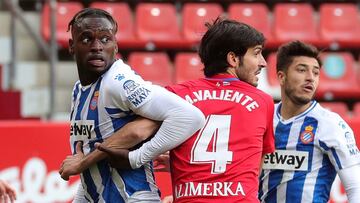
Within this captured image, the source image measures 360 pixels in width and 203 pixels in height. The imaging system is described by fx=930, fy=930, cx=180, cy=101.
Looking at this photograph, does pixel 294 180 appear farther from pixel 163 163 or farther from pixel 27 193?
pixel 27 193

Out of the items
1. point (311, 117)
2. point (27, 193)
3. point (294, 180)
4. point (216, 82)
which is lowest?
point (27, 193)

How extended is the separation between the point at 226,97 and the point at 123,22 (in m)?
7.99

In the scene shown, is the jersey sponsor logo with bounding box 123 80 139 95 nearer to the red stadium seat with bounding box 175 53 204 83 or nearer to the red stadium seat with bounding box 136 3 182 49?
the red stadium seat with bounding box 175 53 204 83

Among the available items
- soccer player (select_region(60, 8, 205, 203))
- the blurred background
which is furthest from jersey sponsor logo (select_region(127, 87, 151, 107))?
the blurred background

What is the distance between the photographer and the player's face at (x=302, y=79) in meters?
5.05

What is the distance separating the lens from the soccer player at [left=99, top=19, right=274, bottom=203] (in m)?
3.87

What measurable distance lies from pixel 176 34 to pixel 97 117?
8014mm

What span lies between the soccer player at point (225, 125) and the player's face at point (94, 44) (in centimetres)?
32

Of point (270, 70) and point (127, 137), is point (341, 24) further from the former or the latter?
point (127, 137)

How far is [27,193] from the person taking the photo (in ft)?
24.2

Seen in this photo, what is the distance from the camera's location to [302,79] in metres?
5.07

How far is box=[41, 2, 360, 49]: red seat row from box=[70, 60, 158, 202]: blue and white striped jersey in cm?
749

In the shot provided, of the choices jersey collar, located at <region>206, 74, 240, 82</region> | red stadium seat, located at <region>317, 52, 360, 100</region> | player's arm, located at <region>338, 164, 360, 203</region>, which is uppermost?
jersey collar, located at <region>206, 74, 240, 82</region>

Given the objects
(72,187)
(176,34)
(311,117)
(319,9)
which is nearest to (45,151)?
(72,187)
